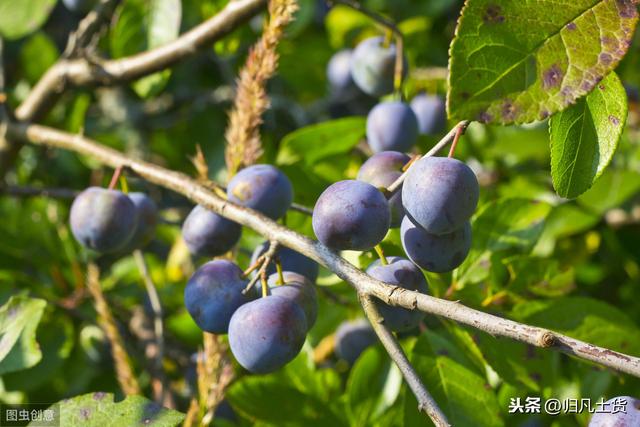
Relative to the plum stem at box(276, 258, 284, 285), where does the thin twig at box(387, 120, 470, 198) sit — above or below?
above

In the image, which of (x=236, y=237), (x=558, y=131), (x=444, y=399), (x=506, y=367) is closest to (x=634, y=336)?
(x=506, y=367)

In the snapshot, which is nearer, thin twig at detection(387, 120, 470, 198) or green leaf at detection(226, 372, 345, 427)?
thin twig at detection(387, 120, 470, 198)

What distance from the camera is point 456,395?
103 centimetres

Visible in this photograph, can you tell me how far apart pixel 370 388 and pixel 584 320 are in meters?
0.40

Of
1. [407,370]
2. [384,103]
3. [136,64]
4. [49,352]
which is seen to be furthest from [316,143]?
[407,370]

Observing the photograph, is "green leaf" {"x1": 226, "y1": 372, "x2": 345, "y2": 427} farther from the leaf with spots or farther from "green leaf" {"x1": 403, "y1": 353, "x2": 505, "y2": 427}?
the leaf with spots

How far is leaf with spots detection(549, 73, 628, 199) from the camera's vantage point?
2.51 ft

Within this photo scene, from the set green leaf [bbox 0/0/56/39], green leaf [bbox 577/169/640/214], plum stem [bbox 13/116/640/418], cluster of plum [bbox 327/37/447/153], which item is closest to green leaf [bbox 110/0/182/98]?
green leaf [bbox 0/0/56/39]

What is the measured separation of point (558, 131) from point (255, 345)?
16.6 inches

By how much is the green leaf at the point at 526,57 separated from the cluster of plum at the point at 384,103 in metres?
0.59

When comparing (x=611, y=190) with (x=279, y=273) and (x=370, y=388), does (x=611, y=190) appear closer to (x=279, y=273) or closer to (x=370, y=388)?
(x=370, y=388)

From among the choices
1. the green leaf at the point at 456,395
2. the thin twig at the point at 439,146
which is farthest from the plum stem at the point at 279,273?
the green leaf at the point at 456,395

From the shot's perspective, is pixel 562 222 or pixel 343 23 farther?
pixel 343 23

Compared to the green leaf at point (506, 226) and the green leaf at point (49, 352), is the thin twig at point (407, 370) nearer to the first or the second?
the green leaf at point (506, 226)
